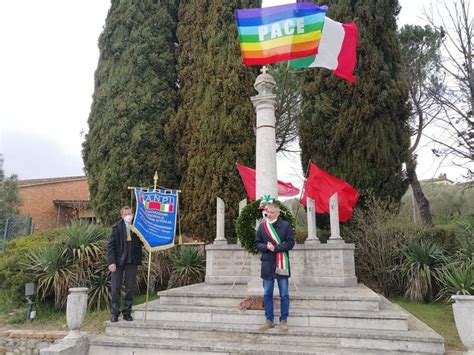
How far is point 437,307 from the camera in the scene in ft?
28.0

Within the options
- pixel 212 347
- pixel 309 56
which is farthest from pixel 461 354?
pixel 309 56

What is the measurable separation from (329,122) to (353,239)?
4.31 metres

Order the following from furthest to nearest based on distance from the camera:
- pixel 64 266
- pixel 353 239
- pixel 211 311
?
pixel 353 239 < pixel 64 266 < pixel 211 311

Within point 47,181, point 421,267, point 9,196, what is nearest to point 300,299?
point 421,267

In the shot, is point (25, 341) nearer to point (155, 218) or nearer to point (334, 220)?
point (155, 218)

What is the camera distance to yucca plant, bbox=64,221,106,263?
8688mm

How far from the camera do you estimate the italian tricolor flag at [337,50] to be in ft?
28.2

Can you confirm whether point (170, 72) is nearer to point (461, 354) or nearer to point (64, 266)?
point (64, 266)

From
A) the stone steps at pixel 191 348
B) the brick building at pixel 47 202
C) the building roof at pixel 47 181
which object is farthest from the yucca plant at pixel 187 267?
the building roof at pixel 47 181

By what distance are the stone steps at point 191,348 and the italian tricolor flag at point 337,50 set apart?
240 inches

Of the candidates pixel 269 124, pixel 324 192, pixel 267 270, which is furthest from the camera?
pixel 324 192

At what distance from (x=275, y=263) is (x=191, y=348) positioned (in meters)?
1.72

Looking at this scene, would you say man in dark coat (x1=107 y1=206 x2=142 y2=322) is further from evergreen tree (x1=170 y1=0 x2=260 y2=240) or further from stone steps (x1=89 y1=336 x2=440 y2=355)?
evergreen tree (x1=170 y1=0 x2=260 y2=240)

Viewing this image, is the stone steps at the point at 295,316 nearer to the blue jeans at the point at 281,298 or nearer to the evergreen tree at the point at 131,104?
the blue jeans at the point at 281,298
